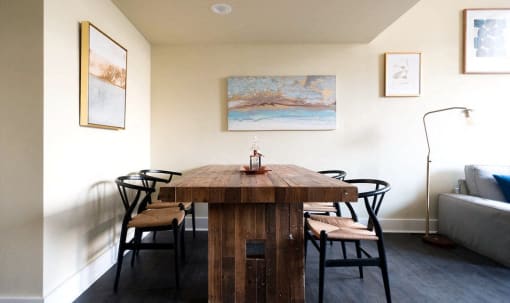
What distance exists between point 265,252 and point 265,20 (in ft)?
7.22

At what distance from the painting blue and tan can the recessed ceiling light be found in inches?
31.2

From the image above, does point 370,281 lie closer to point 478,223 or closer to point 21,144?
point 478,223

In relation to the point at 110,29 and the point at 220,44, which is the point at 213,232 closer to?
the point at 110,29

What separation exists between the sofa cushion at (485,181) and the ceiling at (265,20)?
6.28 ft

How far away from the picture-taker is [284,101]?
2967 millimetres

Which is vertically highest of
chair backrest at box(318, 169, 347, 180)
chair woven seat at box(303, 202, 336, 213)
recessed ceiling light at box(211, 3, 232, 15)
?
recessed ceiling light at box(211, 3, 232, 15)

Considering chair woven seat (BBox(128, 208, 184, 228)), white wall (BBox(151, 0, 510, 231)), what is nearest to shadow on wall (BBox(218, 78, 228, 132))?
white wall (BBox(151, 0, 510, 231))

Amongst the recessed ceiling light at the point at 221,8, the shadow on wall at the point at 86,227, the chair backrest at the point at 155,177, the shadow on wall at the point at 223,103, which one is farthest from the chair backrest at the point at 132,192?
the recessed ceiling light at the point at 221,8

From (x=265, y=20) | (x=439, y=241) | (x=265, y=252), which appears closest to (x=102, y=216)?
(x=265, y=252)

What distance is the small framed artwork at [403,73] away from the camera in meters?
2.93

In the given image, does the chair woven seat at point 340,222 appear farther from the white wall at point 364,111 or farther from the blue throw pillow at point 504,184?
the blue throw pillow at point 504,184

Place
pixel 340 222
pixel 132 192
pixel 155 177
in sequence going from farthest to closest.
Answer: pixel 155 177 → pixel 132 192 → pixel 340 222

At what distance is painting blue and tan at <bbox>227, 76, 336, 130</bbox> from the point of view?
2.96 metres

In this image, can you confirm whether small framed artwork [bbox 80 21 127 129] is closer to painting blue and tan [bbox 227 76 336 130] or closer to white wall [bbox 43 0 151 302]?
white wall [bbox 43 0 151 302]
